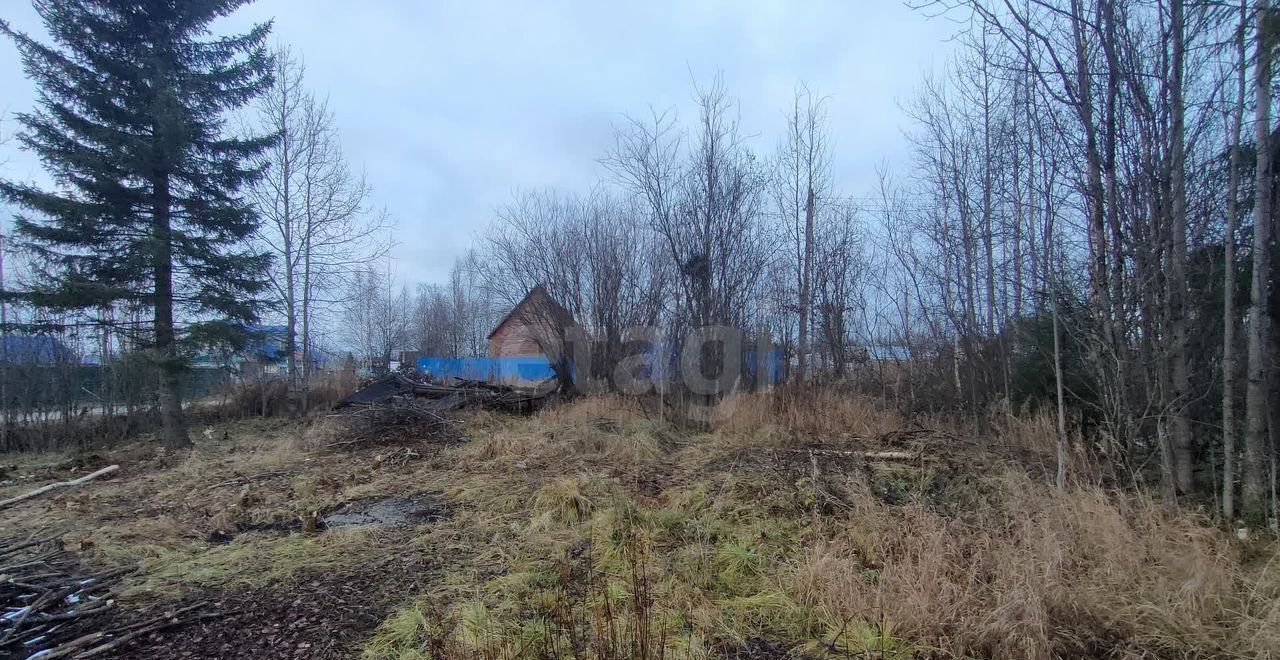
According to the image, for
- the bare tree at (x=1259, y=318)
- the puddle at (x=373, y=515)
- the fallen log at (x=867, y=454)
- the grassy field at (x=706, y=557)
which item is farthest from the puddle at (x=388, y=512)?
the bare tree at (x=1259, y=318)

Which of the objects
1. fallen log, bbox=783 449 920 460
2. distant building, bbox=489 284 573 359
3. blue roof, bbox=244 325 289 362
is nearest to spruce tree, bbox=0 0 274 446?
blue roof, bbox=244 325 289 362

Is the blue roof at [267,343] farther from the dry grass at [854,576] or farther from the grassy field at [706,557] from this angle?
the dry grass at [854,576]

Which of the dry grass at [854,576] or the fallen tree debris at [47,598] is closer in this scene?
the dry grass at [854,576]

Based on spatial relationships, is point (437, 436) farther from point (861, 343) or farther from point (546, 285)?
point (861, 343)

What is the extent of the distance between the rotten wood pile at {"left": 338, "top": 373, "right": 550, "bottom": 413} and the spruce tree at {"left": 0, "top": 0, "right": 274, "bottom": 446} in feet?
9.18

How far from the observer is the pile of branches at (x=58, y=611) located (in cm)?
269

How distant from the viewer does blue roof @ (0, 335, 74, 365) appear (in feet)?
31.9

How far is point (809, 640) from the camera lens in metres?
2.56

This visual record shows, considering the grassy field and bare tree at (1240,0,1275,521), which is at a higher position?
bare tree at (1240,0,1275,521)

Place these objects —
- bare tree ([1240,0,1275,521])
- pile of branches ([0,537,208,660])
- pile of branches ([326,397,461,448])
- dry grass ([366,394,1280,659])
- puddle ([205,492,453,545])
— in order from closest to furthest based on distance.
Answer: dry grass ([366,394,1280,659]), pile of branches ([0,537,208,660]), bare tree ([1240,0,1275,521]), puddle ([205,492,453,545]), pile of branches ([326,397,461,448])

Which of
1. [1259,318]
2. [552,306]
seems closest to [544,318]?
[552,306]

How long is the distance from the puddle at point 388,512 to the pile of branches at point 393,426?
263 centimetres

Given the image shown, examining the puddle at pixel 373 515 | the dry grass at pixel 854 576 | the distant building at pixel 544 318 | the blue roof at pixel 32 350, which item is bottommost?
the puddle at pixel 373 515

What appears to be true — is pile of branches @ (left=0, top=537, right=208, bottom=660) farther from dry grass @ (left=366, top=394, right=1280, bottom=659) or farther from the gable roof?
the gable roof
